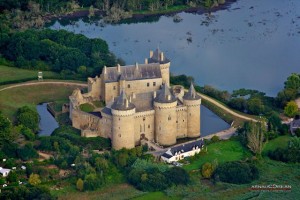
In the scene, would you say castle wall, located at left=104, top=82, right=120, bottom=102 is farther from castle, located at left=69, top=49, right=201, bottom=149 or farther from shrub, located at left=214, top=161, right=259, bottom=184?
shrub, located at left=214, top=161, right=259, bottom=184

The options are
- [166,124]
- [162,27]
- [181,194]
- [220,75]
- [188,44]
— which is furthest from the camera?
[162,27]

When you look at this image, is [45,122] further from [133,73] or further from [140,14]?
[140,14]

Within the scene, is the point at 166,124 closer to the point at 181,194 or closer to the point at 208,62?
the point at 181,194

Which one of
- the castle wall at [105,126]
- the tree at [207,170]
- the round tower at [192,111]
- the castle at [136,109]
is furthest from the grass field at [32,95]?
the tree at [207,170]

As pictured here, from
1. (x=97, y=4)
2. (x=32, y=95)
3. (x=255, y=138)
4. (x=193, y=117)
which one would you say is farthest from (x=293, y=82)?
(x=97, y=4)

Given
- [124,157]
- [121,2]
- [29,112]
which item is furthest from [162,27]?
[124,157]

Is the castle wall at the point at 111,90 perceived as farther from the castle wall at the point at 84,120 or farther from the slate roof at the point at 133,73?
the castle wall at the point at 84,120
